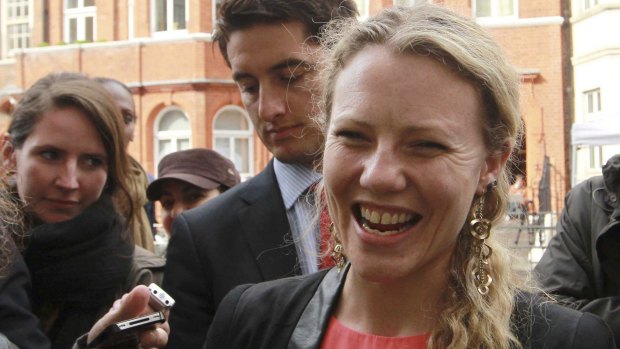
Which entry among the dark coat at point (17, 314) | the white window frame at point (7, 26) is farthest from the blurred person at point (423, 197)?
the white window frame at point (7, 26)

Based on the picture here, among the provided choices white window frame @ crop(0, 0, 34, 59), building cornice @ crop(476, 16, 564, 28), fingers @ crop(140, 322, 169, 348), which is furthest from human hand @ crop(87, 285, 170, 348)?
white window frame @ crop(0, 0, 34, 59)

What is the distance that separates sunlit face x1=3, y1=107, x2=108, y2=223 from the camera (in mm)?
3143

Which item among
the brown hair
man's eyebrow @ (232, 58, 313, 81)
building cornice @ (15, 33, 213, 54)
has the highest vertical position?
building cornice @ (15, 33, 213, 54)

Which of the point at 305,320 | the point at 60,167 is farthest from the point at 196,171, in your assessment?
the point at 305,320

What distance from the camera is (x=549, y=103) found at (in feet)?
63.0

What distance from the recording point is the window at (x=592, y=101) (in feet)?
61.5

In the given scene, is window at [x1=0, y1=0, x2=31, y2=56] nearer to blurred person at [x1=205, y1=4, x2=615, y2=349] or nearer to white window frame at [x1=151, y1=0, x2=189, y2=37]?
white window frame at [x1=151, y1=0, x2=189, y2=37]

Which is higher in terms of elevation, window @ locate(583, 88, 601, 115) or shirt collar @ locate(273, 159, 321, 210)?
window @ locate(583, 88, 601, 115)

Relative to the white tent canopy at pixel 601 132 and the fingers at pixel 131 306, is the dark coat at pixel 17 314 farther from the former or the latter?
the white tent canopy at pixel 601 132

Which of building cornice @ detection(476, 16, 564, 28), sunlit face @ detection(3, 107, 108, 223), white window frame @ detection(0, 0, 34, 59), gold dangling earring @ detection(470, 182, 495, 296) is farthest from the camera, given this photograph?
white window frame @ detection(0, 0, 34, 59)

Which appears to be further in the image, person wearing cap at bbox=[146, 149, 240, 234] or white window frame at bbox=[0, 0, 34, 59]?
white window frame at bbox=[0, 0, 34, 59]

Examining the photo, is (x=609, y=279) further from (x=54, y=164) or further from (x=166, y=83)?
(x=166, y=83)

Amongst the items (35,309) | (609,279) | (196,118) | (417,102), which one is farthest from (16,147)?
(196,118)

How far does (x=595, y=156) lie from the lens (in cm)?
1852
